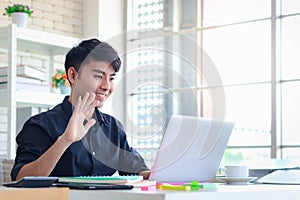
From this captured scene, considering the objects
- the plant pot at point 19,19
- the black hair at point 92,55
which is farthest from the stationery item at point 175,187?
the plant pot at point 19,19

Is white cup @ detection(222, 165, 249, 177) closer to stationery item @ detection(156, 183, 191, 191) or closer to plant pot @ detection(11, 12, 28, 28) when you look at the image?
stationery item @ detection(156, 183, 191, 191)

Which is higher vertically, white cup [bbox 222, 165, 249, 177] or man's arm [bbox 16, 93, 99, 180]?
man's arm [bbox 16, 93, 99, 180]

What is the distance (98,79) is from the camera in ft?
7.27

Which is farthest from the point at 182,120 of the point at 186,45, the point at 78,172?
the point at 186,45

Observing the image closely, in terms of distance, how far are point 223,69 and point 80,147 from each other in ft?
8.93

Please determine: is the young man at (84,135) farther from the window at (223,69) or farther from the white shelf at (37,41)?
the white shelf at (37,41)

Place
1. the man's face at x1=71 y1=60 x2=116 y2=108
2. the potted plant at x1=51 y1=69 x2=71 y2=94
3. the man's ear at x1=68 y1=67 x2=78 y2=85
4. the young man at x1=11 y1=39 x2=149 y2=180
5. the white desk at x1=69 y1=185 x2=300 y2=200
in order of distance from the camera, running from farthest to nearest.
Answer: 1. the potted plant at x1=51 y1=69 x2=71 y2=94
2. the man's ear at x1=68 y1=67 x2=78 y2=85
3. the man's face at x1=71 y1=60 x2=116 y2=108
4. the young man at x1=11 y1=39 x2=149 y2=180
5. the white desk at x1=69 y1=185 x2=300 y2=200

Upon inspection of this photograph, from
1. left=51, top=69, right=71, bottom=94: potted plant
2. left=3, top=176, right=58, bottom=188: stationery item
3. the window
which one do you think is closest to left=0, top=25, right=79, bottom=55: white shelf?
left=51, top=69, right=71, bottom=94: potted plant

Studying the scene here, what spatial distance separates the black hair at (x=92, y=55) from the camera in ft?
7.32

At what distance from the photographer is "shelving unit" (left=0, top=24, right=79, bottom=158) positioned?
4367mm

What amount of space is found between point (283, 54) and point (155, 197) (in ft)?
11.5

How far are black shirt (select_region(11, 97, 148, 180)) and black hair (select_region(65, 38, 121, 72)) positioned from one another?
0.52 feet

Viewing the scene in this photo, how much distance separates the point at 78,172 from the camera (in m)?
2.28

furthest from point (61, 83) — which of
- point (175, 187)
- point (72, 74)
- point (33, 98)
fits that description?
point (175, 187)
